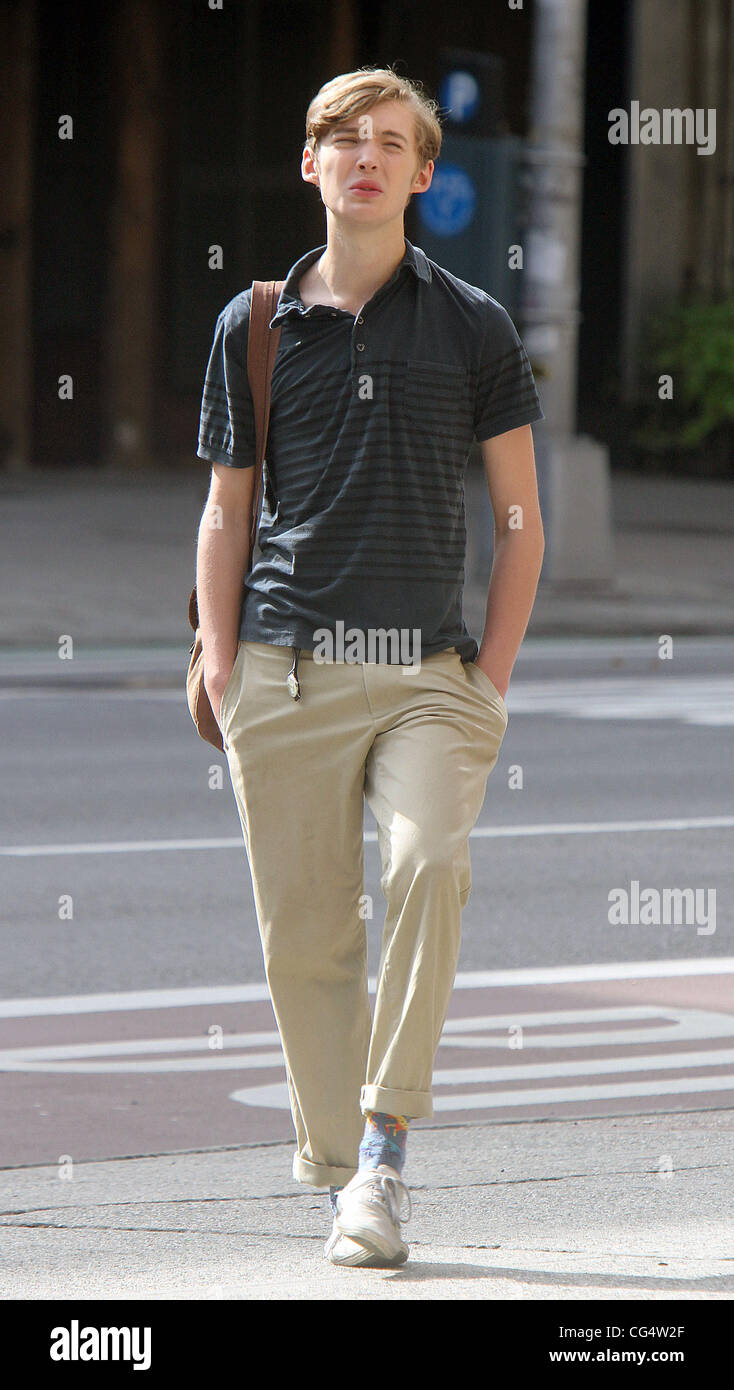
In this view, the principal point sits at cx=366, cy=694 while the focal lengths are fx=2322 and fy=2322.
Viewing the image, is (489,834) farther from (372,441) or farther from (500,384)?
(372,441)

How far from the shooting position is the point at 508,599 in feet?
13.2

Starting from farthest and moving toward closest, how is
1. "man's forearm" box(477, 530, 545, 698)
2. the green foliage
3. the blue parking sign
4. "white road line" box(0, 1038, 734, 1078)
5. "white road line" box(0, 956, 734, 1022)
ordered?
1. the green foliage
2. the blue parking sign
3. "white road line" box(0, 956, 734, 1022)
4. "white road line" box(0, 1038, 734, 1078)
5. "man's forearm" box(477, 530, 545, 698)

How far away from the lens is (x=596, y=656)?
14.8m

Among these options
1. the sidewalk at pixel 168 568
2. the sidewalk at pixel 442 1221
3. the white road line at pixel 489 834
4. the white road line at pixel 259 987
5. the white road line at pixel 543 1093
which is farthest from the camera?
the sidewalk at pixel 168 568

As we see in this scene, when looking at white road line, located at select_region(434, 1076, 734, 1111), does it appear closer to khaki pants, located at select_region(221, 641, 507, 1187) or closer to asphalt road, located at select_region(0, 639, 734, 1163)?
asphalt road, located at select_region(0, 639, 734, 1163)

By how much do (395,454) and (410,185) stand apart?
492 mm

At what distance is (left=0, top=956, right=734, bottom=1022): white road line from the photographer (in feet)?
20.0

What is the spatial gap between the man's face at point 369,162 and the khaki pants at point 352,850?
75 cm

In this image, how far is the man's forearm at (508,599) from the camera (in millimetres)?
4023

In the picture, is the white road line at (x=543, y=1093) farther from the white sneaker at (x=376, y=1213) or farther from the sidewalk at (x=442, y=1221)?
the white sneaker at (x=376, y=1213)

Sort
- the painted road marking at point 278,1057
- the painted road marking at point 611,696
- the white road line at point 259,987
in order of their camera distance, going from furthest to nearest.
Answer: the painted road marking at point 611,696 → the white road line at point 259,987 → the painted road marking at point 278,1057

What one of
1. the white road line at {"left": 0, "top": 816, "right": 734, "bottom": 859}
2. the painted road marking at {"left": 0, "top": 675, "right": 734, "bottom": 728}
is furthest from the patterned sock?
the painted road marking at {"left": 0, "top": 675, "right": 734, "bottom": 728}

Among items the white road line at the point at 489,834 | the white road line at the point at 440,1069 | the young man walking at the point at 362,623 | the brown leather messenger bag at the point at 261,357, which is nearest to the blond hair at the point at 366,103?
the young man walking at the point at 362,623

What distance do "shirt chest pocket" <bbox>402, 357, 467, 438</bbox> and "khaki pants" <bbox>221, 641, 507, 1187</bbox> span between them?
1.27ft
